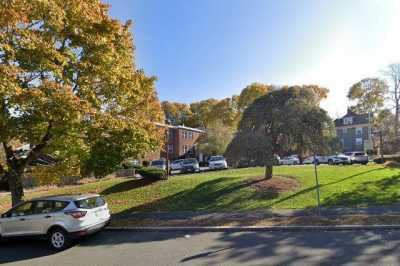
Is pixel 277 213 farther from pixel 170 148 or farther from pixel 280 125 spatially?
pixel 170 148

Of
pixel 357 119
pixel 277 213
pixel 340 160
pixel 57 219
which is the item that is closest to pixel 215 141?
pixel 340 160

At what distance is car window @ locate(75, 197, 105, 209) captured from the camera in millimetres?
9469

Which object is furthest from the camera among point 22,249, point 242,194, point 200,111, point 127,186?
point 200,111

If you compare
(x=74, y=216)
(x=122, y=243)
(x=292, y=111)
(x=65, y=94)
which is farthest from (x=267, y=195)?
(x=65, y=94)

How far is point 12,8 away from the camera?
8.88 metres

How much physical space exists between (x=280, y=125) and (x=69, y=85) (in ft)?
31.7

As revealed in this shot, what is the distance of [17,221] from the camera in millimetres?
9789

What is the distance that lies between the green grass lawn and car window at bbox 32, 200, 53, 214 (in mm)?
5279

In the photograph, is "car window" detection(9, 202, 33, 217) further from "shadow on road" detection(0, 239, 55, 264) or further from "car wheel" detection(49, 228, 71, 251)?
"car wheel" detection(49, 228, 71, 251)

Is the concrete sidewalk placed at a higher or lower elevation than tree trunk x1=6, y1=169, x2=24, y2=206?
lower

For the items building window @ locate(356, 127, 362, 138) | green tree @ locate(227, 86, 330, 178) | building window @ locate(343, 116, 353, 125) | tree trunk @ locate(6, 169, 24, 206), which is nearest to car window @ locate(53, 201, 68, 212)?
tree trunk @ locate(6, 169, 24, 206)

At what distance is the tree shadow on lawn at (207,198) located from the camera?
46.7 ft

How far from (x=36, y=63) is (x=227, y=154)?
9859 mm

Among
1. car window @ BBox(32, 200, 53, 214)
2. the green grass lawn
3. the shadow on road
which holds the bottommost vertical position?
the shadow on road
